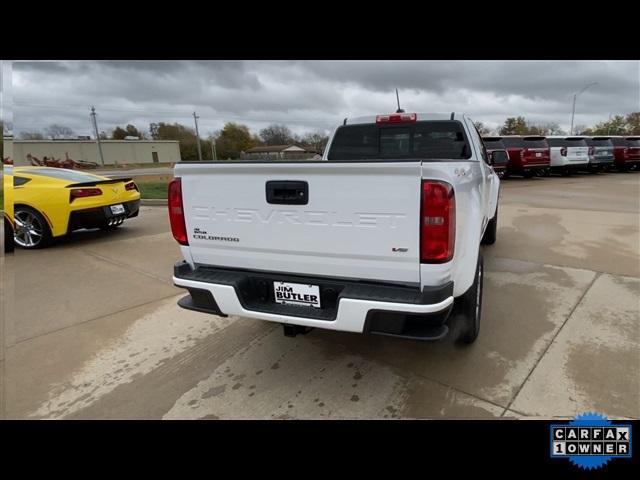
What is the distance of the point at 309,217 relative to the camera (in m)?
2.20

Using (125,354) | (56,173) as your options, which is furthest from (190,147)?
(125,354)

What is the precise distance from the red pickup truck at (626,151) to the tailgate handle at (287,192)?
2296cm

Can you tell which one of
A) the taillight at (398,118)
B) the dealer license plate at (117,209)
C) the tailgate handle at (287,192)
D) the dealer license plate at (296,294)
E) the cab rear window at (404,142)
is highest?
the taillight at (398,118)

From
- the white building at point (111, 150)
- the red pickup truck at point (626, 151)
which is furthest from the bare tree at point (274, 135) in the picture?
the red pickup truck at point (626, 151)

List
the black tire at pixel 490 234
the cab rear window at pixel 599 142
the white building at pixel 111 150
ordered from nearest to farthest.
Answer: the black tire at pixel 490 234 < the cab rear window at pixel 599 142 < the white building at pixel 111 150

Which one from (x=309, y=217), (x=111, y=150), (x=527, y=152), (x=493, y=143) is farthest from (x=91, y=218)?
(x=111, y=150)

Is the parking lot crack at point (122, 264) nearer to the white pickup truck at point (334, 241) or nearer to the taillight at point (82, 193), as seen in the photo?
the taillight at point (82, 193)

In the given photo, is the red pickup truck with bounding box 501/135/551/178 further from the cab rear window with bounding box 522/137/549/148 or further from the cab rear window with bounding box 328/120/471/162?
the cab rear window with bounding box 328/120/471/162

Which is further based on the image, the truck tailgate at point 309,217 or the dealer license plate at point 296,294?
the dealer license plate at point 296,294

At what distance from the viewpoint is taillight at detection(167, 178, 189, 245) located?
2.54 metres

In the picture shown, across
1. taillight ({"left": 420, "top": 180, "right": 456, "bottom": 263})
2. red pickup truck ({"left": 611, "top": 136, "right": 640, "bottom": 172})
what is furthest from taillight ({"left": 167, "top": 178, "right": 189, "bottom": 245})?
red pickup truck ({"left": 611, "top": 136, "right": 640, "bottom": 172})

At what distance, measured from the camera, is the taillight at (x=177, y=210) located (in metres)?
2.54
